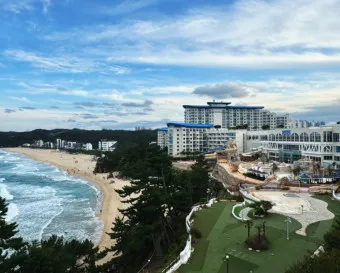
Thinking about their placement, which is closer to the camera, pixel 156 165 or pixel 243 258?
pixel 243 258

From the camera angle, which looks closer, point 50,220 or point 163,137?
point 50,220

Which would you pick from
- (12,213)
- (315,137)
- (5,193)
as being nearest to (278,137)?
(315,137)

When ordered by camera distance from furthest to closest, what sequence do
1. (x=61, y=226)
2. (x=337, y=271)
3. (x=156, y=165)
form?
(x=61, y=226) → (x=156, y=165) → (x=337, y=271)

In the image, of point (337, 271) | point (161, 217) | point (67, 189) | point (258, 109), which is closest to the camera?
point (337, 271)

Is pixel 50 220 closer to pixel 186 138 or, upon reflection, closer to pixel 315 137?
pixel 315 137

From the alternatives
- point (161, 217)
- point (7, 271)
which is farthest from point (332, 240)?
point (7, 271)

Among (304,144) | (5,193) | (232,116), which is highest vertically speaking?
(232,116)

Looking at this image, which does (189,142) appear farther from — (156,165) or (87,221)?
(156,165)
